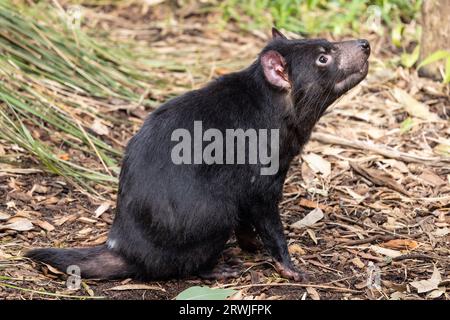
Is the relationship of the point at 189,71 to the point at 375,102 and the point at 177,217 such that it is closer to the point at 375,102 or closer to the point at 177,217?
the point at 375,102

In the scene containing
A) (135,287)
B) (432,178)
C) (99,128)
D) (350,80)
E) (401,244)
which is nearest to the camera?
(135,287)

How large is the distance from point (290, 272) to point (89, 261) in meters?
1.05

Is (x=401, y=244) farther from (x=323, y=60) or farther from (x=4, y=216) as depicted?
(x=4, y=216)

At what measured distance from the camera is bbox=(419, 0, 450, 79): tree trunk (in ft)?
19.0

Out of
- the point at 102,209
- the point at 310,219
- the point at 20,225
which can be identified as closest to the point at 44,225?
the point at 20,225

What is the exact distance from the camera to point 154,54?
22.5 feet

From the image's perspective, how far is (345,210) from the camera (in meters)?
4.75

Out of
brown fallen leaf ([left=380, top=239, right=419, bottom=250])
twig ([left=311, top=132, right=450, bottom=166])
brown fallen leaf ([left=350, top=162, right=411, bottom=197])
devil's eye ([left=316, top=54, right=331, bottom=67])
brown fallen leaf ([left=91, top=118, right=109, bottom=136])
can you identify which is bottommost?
brown fallen leaf ([left=380, top=239, right=419, bottom=250])

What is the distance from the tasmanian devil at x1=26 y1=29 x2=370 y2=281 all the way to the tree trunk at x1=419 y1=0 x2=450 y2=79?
6.07ft

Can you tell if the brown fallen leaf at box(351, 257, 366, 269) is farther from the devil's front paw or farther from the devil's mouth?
the devil's mouth

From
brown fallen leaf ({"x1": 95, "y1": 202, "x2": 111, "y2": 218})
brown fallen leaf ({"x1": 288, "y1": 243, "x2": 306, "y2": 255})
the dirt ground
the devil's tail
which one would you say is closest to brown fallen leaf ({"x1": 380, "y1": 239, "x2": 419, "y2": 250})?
the dirt ground

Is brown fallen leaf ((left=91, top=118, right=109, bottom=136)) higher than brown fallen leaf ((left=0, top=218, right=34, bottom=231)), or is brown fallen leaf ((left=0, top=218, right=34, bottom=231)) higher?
brown fallen leaf ((left=91, top=118, right=109, bottom=136))
